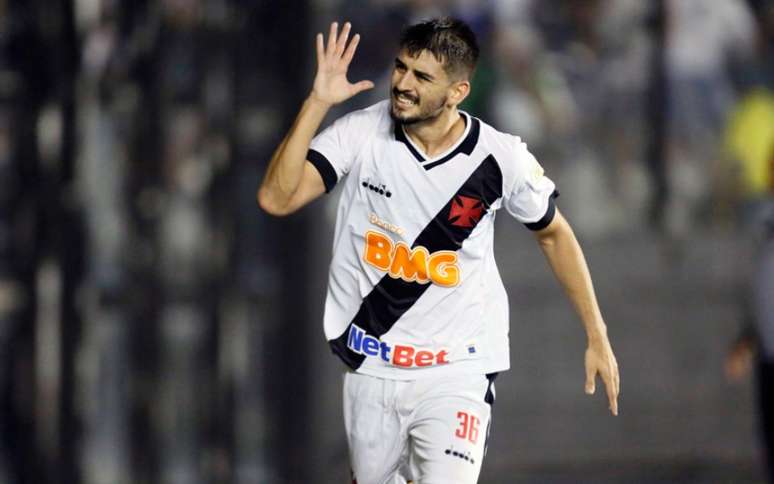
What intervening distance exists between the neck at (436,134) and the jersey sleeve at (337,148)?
0.18m

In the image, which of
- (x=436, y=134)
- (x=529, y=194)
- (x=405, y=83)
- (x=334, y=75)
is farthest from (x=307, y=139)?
(x=529, y=194)

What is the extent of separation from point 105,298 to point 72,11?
1406 millimetres

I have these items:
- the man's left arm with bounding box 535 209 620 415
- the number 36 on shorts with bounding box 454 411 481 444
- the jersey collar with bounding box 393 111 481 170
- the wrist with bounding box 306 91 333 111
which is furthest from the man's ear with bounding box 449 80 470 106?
the number 36 on shorts with bounding box 454 411 481 444

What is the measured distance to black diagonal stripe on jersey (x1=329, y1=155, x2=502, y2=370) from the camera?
524cm

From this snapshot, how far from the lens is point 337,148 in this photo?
17.2ft

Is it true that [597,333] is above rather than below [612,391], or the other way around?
above

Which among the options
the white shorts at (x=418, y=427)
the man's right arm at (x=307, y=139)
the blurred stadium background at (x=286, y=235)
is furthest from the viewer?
the blurred stadium background at (x=286, y=235)

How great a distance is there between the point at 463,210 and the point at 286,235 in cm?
482

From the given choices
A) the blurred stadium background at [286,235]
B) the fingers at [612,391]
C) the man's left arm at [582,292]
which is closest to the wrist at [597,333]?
the man's left arm at [582,292]

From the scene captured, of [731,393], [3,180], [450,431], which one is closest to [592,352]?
[450,431]

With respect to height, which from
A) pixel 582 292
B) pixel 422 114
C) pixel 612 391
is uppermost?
pixel 422 114

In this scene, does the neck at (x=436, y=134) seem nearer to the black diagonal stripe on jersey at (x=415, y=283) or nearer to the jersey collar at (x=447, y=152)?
the jersey collar at (x=447, y=152)

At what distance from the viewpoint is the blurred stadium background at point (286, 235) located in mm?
6730

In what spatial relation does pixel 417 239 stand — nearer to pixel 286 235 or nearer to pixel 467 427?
pixel 467 427
